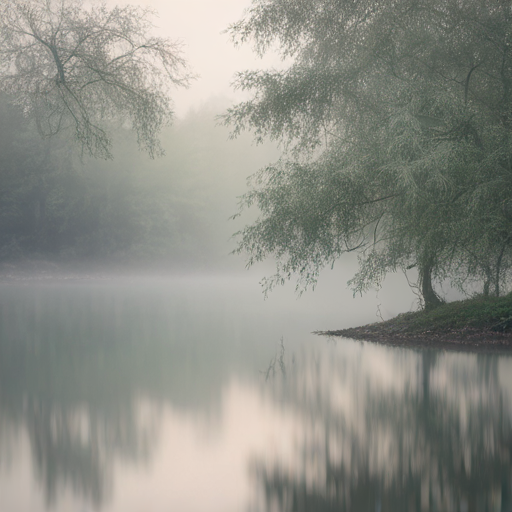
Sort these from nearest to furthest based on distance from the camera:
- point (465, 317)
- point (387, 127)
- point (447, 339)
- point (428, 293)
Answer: point (387, 127) < point (447, 339) < point (465, 317) < point (428, 293)

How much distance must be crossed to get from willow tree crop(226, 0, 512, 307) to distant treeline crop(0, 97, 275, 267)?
19.7m

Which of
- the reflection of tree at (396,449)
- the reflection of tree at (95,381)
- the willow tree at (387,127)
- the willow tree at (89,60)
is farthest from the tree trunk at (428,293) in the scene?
the willow tree at (89,60)

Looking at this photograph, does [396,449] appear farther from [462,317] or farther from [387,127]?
[462,317]

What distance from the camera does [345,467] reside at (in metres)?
5.12

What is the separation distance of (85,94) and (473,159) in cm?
837

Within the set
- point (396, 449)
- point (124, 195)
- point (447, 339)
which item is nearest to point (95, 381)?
point (396, 449)

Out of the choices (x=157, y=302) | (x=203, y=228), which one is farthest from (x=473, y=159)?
(x=203, y=228)

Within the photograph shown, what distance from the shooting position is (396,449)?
5.61 meters

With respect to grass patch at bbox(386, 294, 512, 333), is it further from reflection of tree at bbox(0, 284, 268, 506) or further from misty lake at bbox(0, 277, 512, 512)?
reflection of tree at bbox(0, 284, 268, 506)

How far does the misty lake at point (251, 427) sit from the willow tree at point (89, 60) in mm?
5414

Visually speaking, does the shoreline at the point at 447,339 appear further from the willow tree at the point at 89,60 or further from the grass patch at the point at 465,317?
the willow tree at the point at 89,60

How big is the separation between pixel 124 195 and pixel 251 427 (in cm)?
4273

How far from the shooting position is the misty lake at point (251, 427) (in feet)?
15.0

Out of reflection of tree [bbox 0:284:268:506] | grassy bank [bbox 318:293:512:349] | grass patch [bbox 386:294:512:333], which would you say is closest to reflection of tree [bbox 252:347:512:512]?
reflection of tree [bbox 0:284:268:506]
